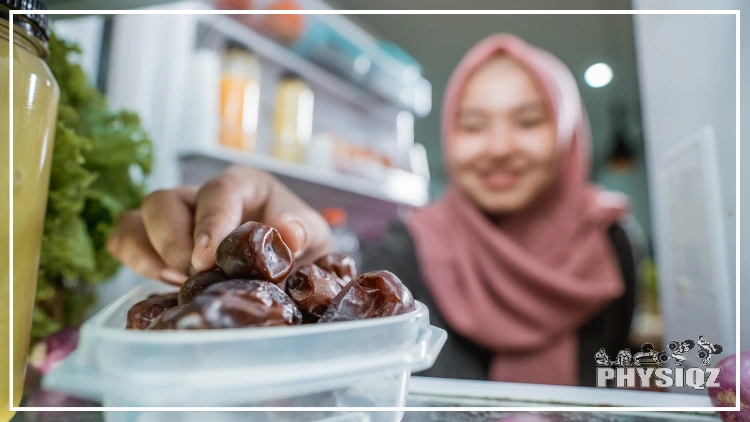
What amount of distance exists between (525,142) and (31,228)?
3.47 ft

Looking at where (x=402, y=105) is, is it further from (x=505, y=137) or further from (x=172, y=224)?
(x=172, y=224)

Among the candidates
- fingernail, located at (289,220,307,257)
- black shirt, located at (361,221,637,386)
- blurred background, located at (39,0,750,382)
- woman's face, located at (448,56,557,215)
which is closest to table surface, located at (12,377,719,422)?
blurred background, located at (39,0,750,382)

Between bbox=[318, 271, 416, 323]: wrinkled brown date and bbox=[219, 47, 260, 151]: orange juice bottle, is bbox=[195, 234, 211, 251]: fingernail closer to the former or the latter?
bbox=[318, 271, 416, 323]: wrinkled brown date

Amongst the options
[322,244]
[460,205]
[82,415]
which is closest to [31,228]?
[82,415]

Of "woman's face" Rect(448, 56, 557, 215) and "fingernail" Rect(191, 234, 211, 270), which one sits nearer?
"fingernail" Rect(191, 234, 211, 270)

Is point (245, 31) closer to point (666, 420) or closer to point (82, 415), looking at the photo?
point (82, 415)

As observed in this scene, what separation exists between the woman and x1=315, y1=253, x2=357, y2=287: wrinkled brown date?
0.69 m

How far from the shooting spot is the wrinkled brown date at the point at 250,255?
26cm

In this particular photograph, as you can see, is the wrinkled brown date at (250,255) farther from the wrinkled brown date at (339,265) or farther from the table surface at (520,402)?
the table surface at (520,402)

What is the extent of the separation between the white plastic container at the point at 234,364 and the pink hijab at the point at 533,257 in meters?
0.85

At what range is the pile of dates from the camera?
0.71ft

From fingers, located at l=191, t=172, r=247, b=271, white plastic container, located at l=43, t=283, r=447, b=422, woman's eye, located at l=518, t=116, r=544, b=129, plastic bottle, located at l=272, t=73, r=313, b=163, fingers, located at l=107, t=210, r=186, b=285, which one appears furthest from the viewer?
plastic bottle, located at l=272, t=73, r=313, b=163

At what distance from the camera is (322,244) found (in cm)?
52

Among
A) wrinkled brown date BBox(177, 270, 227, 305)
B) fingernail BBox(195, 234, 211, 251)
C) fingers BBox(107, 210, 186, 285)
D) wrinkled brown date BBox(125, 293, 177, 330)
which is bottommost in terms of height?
fingers BBox(107, 210, 186, 285)
